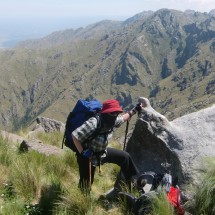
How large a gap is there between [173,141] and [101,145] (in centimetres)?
172

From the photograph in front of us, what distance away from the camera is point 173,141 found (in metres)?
7.41

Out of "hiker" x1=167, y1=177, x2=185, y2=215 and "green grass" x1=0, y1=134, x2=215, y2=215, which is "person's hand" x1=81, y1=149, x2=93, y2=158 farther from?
"hiker" x1=167, y1=177, x2=185, y2=215

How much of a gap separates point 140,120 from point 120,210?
239cm

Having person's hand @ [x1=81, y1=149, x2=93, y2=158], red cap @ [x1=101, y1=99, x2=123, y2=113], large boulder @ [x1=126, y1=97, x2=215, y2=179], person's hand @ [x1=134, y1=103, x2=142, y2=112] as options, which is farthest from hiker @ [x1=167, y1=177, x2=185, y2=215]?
person's hand @ [x1=134, y1=103, x2=142, y2=112]

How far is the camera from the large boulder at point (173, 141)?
6.98 metres

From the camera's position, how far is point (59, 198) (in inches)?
262

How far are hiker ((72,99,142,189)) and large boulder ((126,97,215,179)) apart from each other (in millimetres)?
779

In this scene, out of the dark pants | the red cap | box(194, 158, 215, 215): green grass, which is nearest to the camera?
box(194, 158, 215, 215): green grass

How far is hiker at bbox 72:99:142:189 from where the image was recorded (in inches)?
245

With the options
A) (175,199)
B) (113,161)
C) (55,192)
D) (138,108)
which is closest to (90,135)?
(113,161)

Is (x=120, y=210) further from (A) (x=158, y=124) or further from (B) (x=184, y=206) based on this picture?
(A) (x=158, y=124)

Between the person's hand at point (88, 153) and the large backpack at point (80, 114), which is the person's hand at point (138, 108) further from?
the person's hand at point (88, 153)

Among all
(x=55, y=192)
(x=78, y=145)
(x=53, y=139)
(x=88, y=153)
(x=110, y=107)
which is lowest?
(x=53, y=139)

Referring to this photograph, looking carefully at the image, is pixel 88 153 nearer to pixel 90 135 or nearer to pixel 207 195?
pixel 90 135
